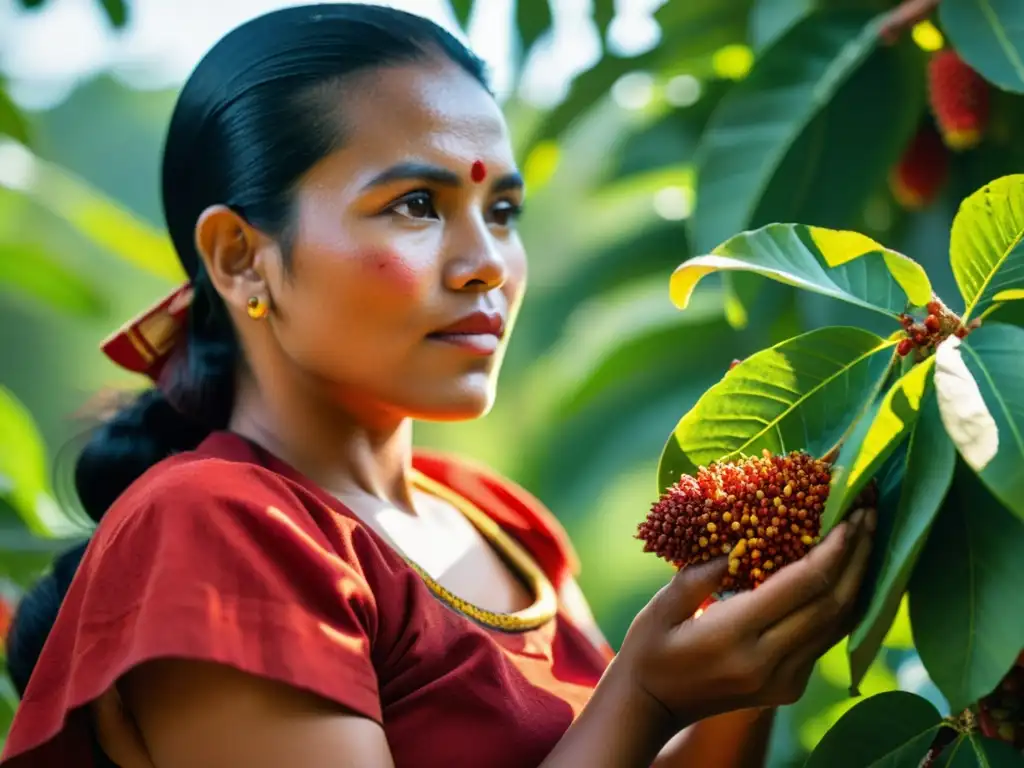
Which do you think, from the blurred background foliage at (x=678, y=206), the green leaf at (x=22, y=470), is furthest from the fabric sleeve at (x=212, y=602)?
the green leaf at (x=22, y=470)

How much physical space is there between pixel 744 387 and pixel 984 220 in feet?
0.54

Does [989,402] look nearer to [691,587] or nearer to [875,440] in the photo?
[875,440]

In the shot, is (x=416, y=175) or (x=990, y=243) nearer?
(x=990, y=243)

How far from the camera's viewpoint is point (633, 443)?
6.00 ft

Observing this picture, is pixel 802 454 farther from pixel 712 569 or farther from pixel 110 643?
pixel 110 643

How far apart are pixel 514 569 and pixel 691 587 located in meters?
0.39

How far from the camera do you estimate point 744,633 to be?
81cm

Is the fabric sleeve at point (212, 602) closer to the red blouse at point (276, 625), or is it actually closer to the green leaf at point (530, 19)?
the red blouse at point (276, 625)

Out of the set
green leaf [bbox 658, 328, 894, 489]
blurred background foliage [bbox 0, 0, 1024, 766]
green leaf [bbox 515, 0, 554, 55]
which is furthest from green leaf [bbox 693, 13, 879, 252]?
green leaf [bbox 658, 328, 894, 489]

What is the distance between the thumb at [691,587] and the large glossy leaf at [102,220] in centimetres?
120

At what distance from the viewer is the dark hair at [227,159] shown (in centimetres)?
106

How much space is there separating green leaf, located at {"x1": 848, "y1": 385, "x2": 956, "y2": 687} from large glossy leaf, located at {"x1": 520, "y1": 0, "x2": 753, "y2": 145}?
83 centimetres

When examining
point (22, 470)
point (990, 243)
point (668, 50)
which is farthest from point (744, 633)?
point (22, 470)

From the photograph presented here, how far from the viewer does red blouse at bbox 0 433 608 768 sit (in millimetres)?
829
